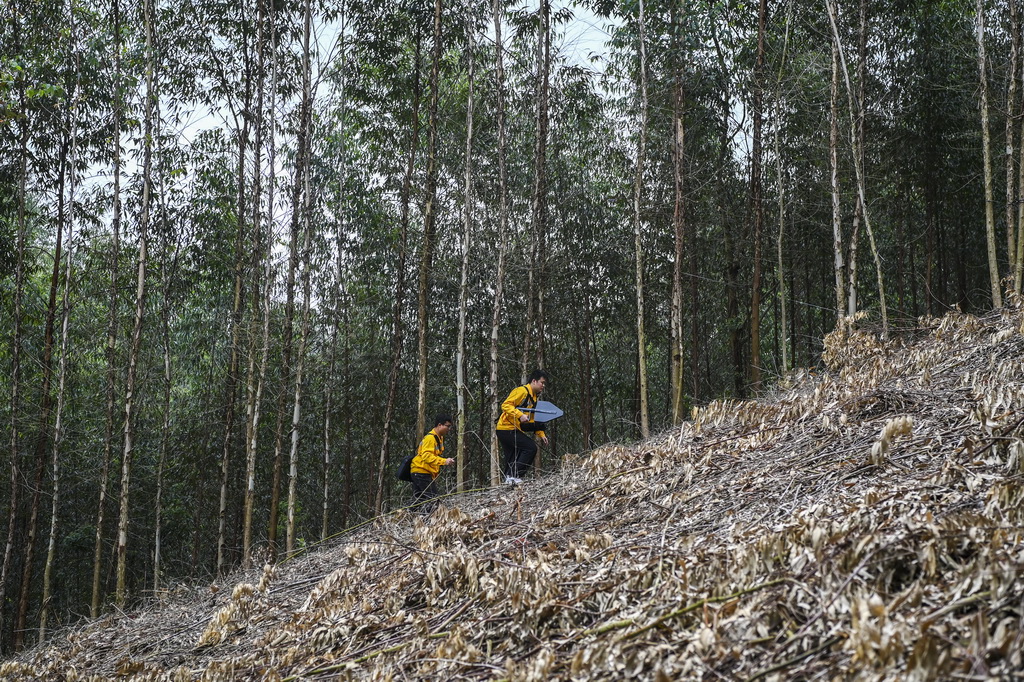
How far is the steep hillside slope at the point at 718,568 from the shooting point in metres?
3.05

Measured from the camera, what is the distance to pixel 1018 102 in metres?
16.1

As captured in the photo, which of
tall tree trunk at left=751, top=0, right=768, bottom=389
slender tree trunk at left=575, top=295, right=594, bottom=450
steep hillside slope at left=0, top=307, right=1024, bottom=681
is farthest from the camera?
slender tree trunk at left=575, top=295, right=594, bottom=450

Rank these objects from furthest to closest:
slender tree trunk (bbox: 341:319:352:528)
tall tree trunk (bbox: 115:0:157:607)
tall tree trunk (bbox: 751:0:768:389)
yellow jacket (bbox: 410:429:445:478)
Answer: slender tree trunk (bbox: 341:319:352:528) < tall tree trunk (bbox: 751:0:768:389) < tall tree trunk (bbox: 115:0:157:607) < yellow jacket (bbox: 410:429:445:478)

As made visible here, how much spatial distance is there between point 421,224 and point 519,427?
12.9 meters

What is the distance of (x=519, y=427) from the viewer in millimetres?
9727

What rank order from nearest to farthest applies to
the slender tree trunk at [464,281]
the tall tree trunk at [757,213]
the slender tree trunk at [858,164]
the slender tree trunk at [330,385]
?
1. the slender tree trunk at [464,281]
2. the slender tree trunk at [858,164]
3. the tall tree trunk at [757,213]
4. the slender tree trunk at [330,385]

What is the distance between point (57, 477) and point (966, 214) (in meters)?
22.2

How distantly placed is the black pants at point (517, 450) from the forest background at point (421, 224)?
3340 mm

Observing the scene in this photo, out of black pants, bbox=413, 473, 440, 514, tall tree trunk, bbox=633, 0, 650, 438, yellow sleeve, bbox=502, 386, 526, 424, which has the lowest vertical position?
black pants, bbox=413, 473, 440, 514

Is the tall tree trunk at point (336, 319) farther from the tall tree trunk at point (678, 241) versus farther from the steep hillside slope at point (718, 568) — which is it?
the steep hillside slope at point (718, 568)

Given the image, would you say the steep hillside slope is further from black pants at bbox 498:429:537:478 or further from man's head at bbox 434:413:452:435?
man's head at bbox 434:413:452:435

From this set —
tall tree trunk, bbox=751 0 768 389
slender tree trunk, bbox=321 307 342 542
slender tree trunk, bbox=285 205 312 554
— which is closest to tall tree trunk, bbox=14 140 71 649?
slender tree trunk, bbox=285 205 312 554

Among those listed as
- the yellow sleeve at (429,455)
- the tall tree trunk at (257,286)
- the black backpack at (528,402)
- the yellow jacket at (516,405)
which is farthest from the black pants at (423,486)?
the tall tree trunk at (257,286)

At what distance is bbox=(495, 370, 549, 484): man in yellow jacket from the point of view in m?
9.59
